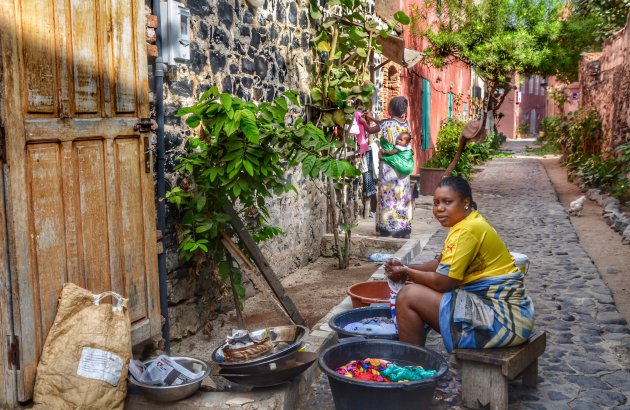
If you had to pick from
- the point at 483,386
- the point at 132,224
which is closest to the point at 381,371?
the point at 483,386

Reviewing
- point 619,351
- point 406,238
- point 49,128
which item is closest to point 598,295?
point 619,351

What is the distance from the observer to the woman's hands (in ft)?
13.1

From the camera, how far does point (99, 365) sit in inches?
128

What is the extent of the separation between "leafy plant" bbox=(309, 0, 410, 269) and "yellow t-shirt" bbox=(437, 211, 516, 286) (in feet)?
11.5

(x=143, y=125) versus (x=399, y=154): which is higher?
(x=143, y=125)

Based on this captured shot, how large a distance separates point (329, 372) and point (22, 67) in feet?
7.10

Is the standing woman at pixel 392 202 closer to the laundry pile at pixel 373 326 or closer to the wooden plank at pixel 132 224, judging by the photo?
the laundry pile at pixel 373 326

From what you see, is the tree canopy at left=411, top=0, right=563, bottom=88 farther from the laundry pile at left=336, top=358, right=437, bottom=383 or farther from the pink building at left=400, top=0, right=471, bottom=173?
the laundry pile at left=336, top=358, right=437, bottom=383

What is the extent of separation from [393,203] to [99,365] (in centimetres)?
547

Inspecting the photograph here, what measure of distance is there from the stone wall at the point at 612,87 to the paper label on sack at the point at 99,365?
11.2 m

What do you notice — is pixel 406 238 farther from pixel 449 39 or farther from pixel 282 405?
pixel 449 39

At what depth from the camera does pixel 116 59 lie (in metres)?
3.69

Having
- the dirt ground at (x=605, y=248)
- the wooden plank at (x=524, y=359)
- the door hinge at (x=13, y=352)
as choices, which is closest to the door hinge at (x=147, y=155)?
the door hinge at (x=13, y=352)

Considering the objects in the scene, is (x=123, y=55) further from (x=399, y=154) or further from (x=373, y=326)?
(x=399, y=154)
